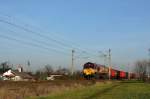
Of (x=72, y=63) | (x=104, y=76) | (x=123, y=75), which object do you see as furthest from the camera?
(x=123, y=75)

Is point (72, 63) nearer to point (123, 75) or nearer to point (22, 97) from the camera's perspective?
point (123, 75)

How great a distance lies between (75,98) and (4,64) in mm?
130421

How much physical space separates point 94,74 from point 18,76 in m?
35.2

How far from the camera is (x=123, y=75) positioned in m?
112

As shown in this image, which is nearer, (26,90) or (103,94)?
(103,94)

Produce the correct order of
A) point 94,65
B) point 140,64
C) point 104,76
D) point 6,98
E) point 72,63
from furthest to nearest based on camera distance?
point 140,64
point 104,76
point 72,63
point 94,65
point 6,98

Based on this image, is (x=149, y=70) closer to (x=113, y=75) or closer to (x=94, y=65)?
(x=113, y=75)

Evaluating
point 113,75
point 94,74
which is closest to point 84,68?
point 94,74

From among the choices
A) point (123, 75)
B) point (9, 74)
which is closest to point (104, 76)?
point (123, 75)

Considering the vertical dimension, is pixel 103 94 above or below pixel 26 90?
below

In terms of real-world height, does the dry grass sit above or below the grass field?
above

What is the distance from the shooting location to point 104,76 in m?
88.4

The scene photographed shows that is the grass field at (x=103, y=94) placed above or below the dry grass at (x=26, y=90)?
below

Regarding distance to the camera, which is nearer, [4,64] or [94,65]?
[94,65]
